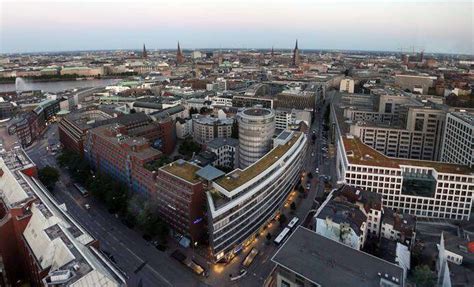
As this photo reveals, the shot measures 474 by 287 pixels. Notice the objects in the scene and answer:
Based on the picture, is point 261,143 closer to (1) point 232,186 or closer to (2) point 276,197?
(2) point 276,197

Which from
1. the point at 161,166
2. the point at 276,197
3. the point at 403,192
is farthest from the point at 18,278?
the point at 403,192

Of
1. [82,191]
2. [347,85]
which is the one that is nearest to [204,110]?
[82,191]

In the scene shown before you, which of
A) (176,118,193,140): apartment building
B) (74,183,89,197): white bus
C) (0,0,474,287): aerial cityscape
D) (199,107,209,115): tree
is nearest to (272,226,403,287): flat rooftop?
(0,0,474,287): aerial cityscape

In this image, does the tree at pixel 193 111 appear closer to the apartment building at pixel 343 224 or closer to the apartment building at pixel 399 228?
the apartment building at pixel 343 224

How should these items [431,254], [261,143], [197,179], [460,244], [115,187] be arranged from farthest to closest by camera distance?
[261,143], [115,187], [197,179], [431,254], [460,244]

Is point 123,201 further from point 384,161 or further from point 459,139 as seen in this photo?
point 459,139
